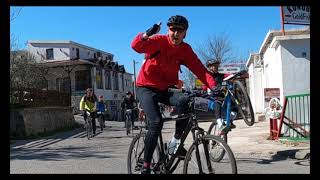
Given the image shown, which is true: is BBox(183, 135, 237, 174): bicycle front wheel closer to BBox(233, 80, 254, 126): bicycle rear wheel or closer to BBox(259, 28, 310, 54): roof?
BBox(233, 80, 254, 126): bicycle rear wheel

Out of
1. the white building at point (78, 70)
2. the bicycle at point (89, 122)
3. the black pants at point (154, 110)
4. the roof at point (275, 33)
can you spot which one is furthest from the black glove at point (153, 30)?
the white building at point (78, 70)

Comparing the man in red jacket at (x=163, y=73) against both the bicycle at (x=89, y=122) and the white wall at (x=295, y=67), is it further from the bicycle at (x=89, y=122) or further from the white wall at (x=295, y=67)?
the bicycle at (x=89, y=122)

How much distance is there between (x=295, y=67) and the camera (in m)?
14.1

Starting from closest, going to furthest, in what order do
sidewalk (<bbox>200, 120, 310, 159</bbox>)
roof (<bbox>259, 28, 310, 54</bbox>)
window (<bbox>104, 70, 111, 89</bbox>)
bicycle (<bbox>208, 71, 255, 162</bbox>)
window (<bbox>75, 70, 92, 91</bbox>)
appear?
bicycle (<bbox>208, 71, 255, 162</bbox>) < sidewalk (<bbox>200, 120, 310, 159</bbox>) < roof (<bbox>259, 28, 310, 54</bbox>) < window (<bbox>75, 70, 92, 91</bbox>) < window (<bbox>104, 70, 111, 89</bbox>)

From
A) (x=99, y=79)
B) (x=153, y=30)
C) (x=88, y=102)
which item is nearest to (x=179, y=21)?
(x=153, y=30)

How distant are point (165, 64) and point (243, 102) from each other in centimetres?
176

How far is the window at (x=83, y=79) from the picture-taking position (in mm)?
48947

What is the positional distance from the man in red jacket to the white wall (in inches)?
354

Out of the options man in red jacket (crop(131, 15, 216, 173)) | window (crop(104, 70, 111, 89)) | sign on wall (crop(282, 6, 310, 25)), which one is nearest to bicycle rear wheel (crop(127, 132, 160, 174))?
man in red jacket (crop(131, 15, 216, 173))

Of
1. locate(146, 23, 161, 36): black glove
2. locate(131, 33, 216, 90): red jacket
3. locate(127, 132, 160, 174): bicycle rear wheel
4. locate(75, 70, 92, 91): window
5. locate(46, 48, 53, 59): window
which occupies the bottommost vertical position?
locate(127, 132, 160, 174): bicycle rear wheel

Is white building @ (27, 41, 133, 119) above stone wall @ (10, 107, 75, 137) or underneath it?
above

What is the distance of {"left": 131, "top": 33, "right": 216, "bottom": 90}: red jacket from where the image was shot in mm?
5383

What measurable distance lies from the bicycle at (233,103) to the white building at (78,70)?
3516 centimetres

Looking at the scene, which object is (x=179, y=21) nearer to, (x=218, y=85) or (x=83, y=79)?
(x=218, y=85)
